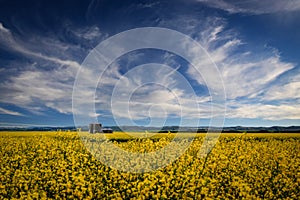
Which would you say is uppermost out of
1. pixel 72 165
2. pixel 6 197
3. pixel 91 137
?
pixel 91 137

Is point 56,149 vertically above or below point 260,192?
above

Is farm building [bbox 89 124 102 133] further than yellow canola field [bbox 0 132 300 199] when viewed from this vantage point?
Yes

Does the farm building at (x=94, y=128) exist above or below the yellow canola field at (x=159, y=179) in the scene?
above

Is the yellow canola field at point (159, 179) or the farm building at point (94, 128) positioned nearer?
the yellow canola field at point (159, 179)

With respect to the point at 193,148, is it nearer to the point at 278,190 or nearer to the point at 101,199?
the point at 278,190

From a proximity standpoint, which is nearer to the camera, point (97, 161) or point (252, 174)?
point (252, 174)

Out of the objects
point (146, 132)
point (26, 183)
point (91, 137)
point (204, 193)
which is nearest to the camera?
point (204, 193)

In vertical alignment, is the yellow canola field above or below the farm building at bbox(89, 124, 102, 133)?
below

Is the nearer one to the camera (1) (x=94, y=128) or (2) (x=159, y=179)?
(2) (x=159, y=179)

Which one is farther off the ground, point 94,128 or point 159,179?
point 94,128

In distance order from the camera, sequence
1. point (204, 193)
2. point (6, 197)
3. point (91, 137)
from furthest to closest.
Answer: point (91, 137) → point (6, 197) → point (204, 193)

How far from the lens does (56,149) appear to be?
1628cm

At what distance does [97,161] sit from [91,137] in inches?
228

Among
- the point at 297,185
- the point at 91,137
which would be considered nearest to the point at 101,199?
the point at 297,185
